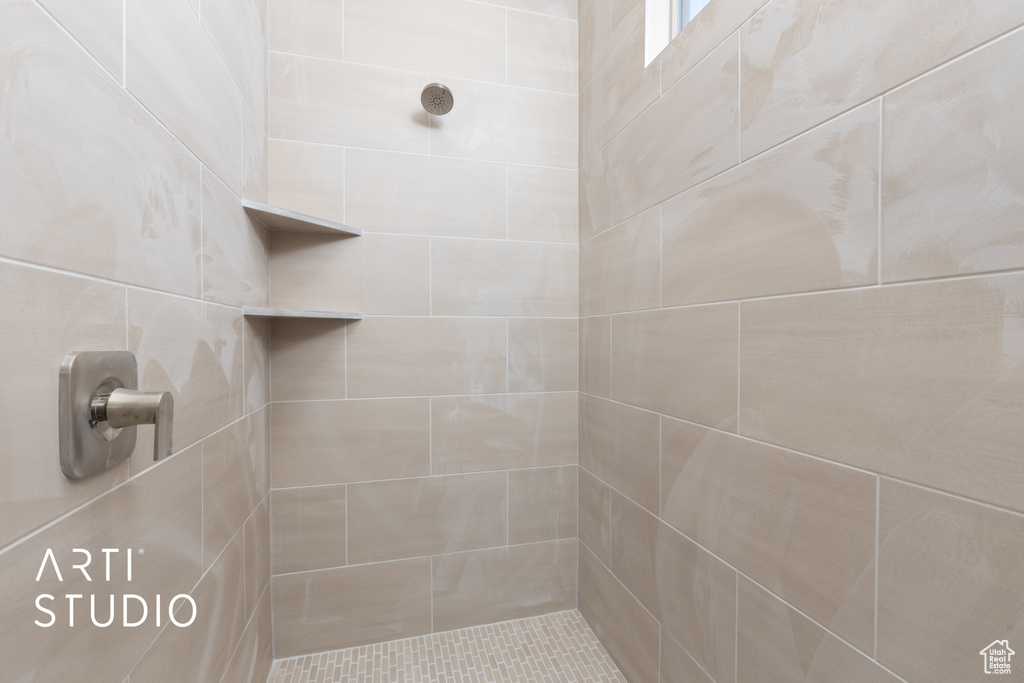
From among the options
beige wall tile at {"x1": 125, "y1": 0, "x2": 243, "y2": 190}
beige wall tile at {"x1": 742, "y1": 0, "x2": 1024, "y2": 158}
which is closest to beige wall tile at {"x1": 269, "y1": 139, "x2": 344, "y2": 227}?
beige wall tile at {"x1": 125, "y1": 0, "x2": 243, "y2": 190}

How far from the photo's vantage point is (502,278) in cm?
147

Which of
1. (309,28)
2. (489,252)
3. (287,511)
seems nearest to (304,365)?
(287,511)

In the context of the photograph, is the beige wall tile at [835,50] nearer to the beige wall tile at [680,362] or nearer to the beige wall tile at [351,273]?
the beige wall tile at [680,362]

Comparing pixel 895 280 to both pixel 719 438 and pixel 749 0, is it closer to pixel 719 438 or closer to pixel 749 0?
pixel 719 438

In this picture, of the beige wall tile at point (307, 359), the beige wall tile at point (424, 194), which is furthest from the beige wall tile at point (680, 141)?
the beige wall tile at point (307, 359)

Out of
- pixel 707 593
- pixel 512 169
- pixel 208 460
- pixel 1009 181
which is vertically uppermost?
pixel 512 169

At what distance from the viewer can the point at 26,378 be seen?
429mm

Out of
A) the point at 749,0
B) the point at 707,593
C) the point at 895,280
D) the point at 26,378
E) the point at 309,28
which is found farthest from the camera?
the point at 309,28

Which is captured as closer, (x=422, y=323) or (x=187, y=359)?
(x=187, y=359)

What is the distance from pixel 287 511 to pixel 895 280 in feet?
4.89

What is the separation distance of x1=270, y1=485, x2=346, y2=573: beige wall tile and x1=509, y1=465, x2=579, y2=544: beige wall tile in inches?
21.1

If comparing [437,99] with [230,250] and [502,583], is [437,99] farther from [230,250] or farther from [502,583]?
[502,583]

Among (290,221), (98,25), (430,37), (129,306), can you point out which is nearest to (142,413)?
(129,306)

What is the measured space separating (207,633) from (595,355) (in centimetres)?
113
